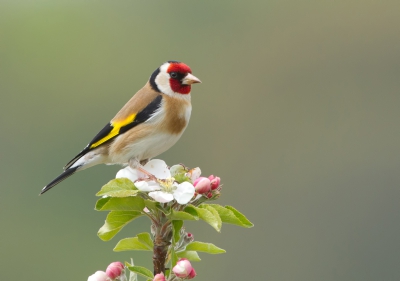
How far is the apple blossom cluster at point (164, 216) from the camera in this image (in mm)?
3123

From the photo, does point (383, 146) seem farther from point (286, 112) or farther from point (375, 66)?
point (375, 66)

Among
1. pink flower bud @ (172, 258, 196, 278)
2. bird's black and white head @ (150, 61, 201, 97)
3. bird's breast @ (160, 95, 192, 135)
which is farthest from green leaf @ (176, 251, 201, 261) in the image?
bird's black and white head @ (150, 61, 201, 97)

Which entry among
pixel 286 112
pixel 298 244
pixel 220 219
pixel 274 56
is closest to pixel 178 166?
pixel 220 219

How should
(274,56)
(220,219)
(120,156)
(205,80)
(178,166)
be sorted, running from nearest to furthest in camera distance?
(220,219), (178,166), (120,156), (205,80), (274,56)

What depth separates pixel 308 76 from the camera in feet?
157

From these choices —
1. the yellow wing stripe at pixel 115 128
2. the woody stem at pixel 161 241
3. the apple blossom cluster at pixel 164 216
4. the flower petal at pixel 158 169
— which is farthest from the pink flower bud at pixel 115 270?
the yellow wing stripe at pixel 115 128

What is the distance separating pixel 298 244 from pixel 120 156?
25600 mm

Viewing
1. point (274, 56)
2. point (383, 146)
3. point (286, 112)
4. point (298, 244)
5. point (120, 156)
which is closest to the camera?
point (120, 156)

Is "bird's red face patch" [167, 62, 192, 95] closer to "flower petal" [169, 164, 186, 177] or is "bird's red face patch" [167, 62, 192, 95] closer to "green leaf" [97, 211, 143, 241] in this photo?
"flower petal" [169, 164, 186, 177]

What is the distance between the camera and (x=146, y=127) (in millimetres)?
5012

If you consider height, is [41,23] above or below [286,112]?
above

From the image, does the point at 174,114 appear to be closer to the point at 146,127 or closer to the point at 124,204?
the point at 146,127

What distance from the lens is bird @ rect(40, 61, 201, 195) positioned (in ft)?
16.2

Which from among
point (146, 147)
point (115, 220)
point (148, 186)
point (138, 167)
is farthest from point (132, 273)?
point (146, 147)
